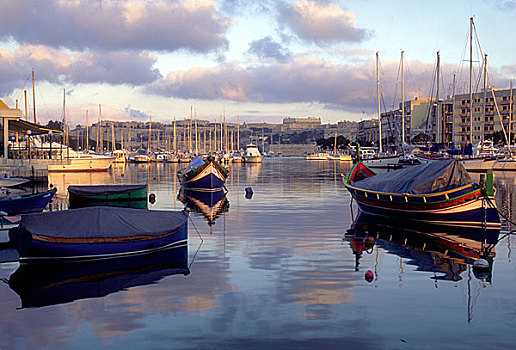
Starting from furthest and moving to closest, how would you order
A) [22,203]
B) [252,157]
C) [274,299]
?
1. [252,157]
2. [22,203]
3. [274,299]

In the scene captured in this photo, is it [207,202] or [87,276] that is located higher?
[87,276]

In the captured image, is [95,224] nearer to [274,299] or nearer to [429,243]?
[274,299]

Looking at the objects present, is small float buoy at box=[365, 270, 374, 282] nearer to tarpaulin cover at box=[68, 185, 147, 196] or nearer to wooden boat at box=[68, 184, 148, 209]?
wooden boat at box=[68, 184, 148, 209]

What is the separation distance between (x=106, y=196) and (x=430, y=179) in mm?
21651

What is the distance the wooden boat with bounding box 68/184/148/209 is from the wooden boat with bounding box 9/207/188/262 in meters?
17.4

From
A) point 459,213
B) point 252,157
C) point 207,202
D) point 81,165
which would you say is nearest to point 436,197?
point 459,213

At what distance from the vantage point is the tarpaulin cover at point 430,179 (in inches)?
1188

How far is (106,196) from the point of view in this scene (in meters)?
39.6

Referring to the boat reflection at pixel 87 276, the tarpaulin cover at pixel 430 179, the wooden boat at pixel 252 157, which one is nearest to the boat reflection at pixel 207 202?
the tarpaulin cover at pixel 430 179

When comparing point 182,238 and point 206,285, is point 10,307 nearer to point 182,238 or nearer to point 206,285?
point 206,285

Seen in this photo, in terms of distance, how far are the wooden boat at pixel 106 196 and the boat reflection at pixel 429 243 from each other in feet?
52.3

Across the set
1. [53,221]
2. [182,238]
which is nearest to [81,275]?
[53,221]

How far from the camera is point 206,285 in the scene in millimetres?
17344

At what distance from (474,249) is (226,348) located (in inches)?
582
